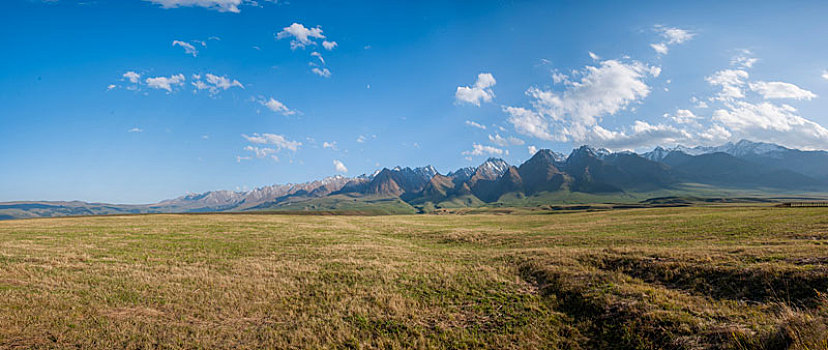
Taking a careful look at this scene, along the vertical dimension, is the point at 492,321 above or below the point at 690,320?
below

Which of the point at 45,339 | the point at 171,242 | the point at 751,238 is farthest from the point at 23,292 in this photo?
the point at 751,238

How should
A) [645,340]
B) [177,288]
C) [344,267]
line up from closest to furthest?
1. [645,340]
2. [177,288]
3. [344,267]

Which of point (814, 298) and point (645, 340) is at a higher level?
point (814, 298)

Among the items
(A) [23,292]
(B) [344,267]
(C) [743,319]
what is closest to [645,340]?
(C) [743,319]

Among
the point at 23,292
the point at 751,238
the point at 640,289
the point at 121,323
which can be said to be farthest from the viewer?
the point at 751,238

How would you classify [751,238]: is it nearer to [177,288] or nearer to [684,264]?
[684,264]

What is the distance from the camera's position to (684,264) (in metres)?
17.3

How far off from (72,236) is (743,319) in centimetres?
6003

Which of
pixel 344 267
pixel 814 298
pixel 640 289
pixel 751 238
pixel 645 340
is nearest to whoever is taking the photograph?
pixel 645 340

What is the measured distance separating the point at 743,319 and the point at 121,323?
2398 cm

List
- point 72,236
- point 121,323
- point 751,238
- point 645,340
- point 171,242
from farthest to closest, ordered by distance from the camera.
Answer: point 72,236 < point 171,242 < point 751,238 < point 121,323 < point 645,340

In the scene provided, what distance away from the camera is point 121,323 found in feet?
43.5

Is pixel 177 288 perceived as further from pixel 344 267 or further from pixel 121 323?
pixel 344 267

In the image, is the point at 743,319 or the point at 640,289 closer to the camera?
the point at 743,319
